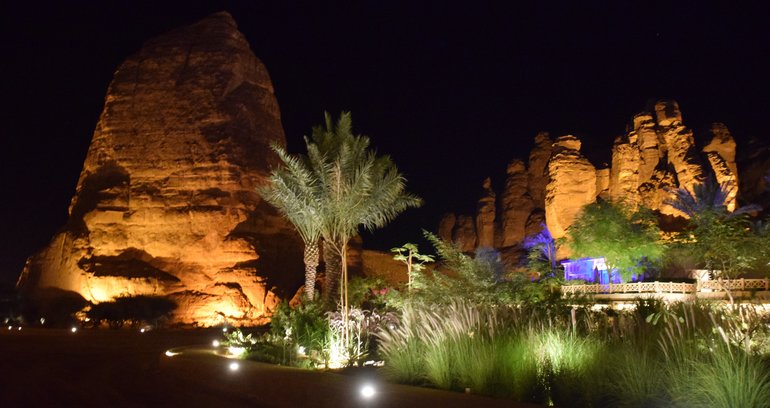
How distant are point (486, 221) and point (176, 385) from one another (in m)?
57.9

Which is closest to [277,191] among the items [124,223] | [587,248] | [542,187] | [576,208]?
[124,223]

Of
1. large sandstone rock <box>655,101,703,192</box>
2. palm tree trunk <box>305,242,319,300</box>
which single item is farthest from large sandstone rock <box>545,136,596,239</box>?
palm tree trunk <box>305,242,319,300</box>

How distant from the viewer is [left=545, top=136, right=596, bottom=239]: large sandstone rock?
170 feet

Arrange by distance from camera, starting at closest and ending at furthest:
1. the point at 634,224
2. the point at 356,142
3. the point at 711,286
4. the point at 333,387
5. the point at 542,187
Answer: the point at 333,387, the point at 356,142, the point at 711,286, the point at 634,224, the point at 542,187

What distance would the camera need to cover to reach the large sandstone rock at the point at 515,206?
63.8 meters

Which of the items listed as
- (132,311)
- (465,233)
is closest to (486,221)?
(465,233)

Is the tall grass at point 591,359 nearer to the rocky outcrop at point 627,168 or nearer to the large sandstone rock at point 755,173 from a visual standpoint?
the rocky outcrop at point 627,168

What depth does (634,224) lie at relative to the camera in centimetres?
3875

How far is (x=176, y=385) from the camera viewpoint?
Answer: 1120 cm

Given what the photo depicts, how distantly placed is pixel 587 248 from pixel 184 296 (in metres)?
23.4

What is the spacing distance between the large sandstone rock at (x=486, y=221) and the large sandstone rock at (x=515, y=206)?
1.07m

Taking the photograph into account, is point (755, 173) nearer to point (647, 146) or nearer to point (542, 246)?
point (647, 146)

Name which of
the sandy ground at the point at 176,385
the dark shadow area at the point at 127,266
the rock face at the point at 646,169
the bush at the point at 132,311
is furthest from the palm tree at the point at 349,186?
the rock face at the point at 646,169

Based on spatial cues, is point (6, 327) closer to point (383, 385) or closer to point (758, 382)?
point (383, 385)
